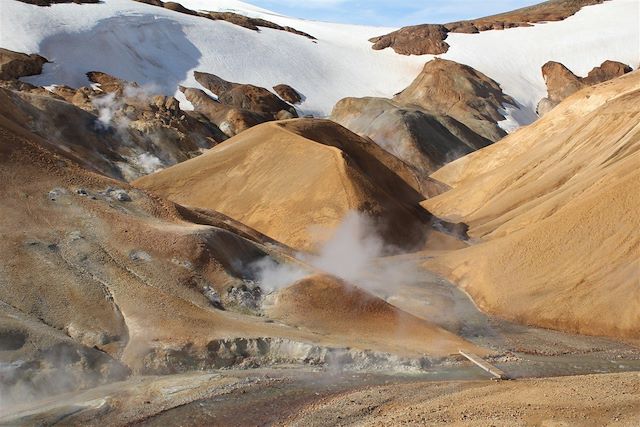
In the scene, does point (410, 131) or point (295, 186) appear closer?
point (295, 186)

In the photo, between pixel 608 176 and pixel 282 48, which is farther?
pixel 282 48

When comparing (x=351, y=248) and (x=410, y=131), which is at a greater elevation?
(x=410, y=131)

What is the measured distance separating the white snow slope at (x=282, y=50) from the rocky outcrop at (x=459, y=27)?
5.87 ft

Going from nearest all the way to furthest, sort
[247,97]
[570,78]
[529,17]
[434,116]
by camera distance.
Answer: [434,116] → [247,97] → [570,78] → [529,17]

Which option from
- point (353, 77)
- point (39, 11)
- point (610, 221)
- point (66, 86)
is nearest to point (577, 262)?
point (610, 221)

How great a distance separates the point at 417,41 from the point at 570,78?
23.2 meters

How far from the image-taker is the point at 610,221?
2403cm

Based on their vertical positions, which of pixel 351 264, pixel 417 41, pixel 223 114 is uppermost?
pixel 417 41

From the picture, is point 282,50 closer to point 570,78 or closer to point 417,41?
point 417,41

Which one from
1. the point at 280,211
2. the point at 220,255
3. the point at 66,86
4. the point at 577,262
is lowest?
the point at 66,86

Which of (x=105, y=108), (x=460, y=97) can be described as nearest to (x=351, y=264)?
(x=105, y=108)

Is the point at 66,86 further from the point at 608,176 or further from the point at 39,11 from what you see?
the point at 608,176

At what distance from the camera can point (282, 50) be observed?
93438mm

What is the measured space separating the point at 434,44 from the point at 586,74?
21.6 m
